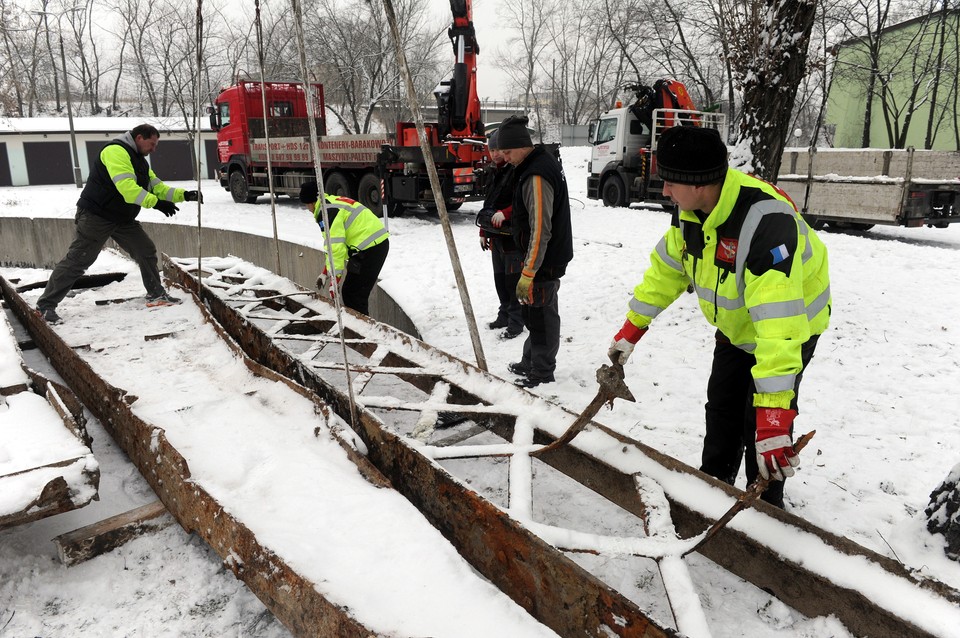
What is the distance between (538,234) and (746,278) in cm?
198

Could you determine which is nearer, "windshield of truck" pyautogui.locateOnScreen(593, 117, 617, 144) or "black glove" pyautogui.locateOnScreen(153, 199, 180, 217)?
"black glove" pyautogui.locateOnScreen(153, 199, 180, 217)

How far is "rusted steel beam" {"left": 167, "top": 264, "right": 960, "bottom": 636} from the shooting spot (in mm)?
1824

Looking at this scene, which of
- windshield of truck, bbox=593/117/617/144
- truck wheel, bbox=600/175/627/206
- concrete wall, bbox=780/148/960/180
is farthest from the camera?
windshield of truck, bbox=593/117/617/144

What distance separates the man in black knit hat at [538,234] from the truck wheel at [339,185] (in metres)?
8.75

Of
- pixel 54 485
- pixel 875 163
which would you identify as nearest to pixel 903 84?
pixel 875 163

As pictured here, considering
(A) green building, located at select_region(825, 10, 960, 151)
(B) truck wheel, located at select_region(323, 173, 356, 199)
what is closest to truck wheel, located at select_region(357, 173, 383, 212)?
(B) truck wheel, located at select_region(323, 173, 356, 199)

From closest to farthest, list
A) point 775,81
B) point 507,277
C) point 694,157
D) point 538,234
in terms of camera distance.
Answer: point 694,157 < point 538,234 < point 507,277 < point 775,81

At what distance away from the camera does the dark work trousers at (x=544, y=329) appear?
4117 millimetres

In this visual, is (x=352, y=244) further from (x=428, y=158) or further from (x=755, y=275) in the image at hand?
(x=755, y=275)

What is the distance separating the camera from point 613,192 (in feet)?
45.8

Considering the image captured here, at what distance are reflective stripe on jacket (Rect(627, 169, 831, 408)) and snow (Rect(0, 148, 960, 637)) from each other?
59 cm

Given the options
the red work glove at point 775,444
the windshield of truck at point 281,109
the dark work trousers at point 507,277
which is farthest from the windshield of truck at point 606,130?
the red work glove at point 775,444

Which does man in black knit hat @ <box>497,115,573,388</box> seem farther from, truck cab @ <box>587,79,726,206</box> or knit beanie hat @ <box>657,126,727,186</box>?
truck cab @ <box>587,79,726,206</box>

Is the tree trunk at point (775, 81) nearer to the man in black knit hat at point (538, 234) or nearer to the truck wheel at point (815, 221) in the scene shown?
the man in black knit hat at point (538, 234)
